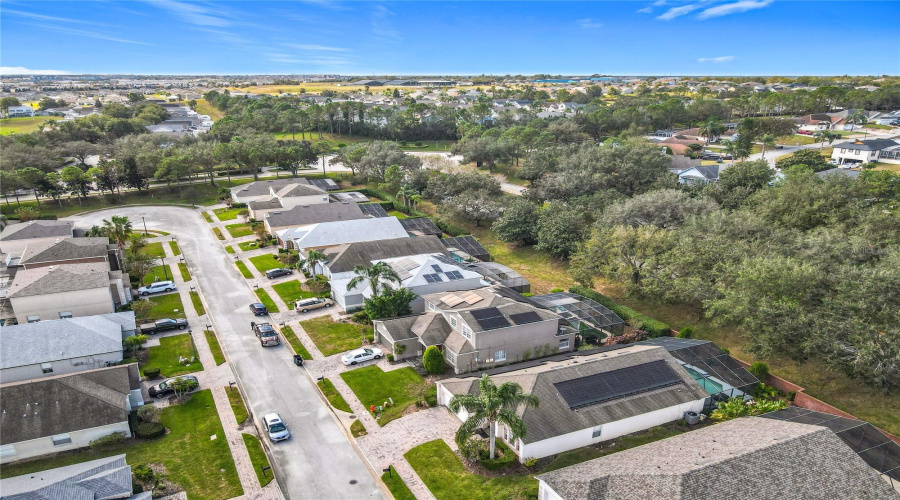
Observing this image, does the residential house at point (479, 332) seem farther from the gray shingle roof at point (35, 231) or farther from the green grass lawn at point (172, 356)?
the gray shingle roof at point (35, 231)

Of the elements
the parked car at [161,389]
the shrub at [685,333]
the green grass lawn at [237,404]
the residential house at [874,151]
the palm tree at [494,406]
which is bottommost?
the green grass lawn at [237,404]

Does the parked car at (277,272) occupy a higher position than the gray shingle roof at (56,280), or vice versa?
the gray shingle roof at (56,280)

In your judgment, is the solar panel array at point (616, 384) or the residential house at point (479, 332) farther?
the residential house at point (479, 332)

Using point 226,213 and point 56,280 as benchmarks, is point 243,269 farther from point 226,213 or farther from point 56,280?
point 226,213

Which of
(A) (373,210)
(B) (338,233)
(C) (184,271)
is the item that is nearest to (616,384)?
(B) (338,233)

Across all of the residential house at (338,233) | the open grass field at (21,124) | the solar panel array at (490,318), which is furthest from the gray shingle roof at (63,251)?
the open grass field at (21,124)

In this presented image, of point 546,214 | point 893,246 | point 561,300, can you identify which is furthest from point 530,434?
point 546,214
